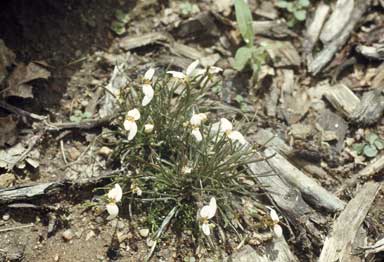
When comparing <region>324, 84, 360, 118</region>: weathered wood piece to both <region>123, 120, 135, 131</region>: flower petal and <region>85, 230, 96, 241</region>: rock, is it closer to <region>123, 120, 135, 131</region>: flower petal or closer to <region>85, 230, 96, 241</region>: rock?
<region>123, 120, 135, 131</region>: flower petal

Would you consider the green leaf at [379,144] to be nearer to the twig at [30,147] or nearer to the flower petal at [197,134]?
the flower petal at [197,134]

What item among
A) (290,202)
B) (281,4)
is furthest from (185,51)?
(290,202)

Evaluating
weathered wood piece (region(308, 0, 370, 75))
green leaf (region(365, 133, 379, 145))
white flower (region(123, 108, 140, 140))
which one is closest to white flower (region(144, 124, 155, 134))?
white flower (region(123, 108, 140, 140))

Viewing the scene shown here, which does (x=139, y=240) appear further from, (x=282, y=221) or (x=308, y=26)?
(x=308, y=26)

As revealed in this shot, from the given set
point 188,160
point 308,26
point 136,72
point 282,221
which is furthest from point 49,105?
point 308,26

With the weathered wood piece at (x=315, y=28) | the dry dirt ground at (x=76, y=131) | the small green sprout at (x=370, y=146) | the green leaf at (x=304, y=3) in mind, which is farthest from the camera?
the green leaf at (x=304, y=3)

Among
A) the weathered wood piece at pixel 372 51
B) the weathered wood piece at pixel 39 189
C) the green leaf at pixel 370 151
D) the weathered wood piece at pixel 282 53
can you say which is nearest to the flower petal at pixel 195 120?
the weathered wood piece at pixel 39 189

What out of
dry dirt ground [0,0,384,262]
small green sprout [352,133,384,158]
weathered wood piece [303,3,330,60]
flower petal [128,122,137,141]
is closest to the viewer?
flower petal [128,122,137,141]

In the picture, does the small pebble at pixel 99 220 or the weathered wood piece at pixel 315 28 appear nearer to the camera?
the small pebble at pixel 99 220
